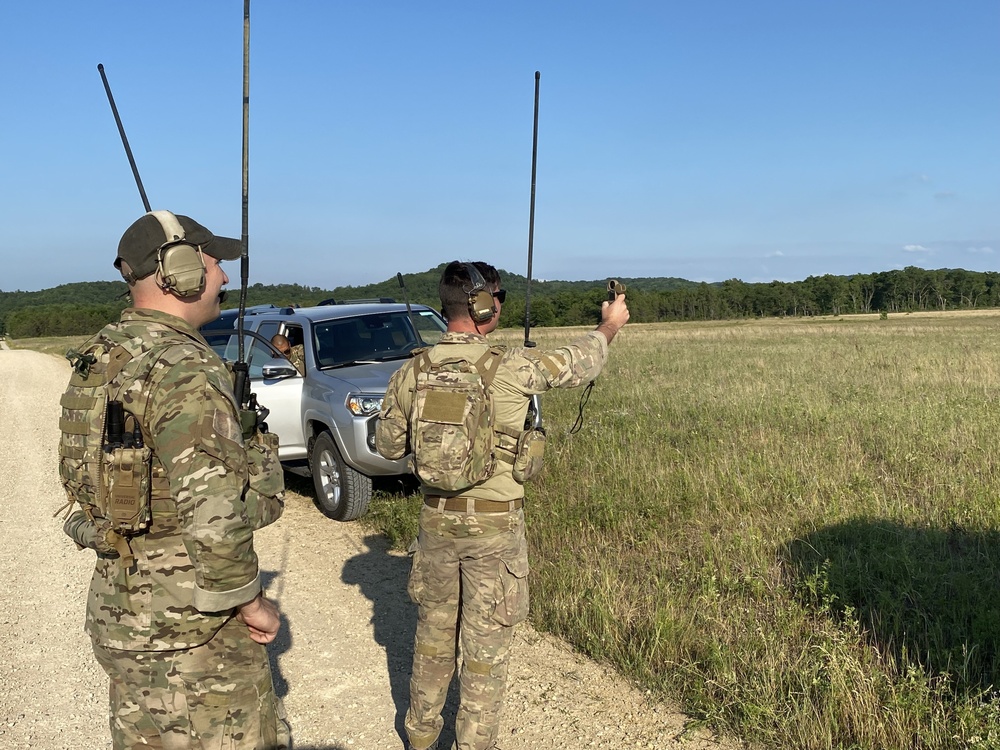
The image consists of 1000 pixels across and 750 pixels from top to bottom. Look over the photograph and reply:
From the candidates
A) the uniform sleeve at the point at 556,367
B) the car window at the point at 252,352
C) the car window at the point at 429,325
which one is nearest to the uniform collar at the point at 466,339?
the uniform sleeve at the point at 556,367

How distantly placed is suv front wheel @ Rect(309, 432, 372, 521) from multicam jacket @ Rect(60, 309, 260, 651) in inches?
193

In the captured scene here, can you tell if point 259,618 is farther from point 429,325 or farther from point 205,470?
point 429,325

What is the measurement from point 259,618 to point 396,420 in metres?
1.25

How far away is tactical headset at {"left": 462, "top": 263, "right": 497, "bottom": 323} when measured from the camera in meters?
3.20

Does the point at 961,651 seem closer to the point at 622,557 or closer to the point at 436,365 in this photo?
the point at 622,557

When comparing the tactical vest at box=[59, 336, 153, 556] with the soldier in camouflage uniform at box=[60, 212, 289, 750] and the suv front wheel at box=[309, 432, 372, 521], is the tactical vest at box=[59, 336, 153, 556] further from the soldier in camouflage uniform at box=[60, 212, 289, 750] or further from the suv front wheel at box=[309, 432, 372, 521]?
the suv front wheel at box=[309, 432, 372, 521]

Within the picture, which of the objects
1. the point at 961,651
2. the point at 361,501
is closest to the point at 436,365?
the point at 961,651

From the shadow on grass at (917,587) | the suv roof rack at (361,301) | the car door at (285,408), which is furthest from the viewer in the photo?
the suv roof rack at (361,301)

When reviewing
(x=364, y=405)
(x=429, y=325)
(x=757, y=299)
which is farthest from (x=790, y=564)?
(x=757, y=299)

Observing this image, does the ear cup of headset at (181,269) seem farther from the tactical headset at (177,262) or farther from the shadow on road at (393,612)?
the shadow on road at (393,612)

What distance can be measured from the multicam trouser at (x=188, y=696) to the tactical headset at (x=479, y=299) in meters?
1.51

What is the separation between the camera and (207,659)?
2289mm

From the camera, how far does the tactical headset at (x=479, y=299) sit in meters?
3.20

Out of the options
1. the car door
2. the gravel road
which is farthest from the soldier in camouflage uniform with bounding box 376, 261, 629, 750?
the car door
